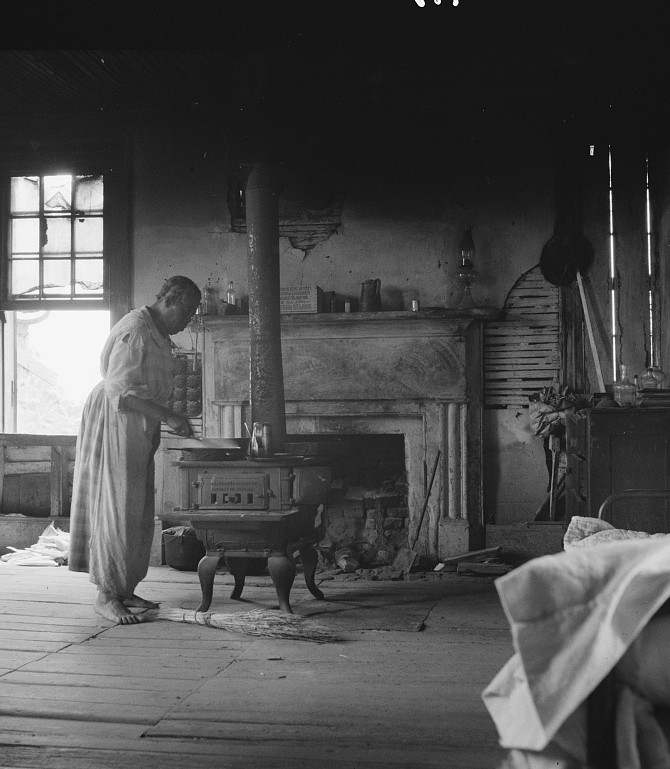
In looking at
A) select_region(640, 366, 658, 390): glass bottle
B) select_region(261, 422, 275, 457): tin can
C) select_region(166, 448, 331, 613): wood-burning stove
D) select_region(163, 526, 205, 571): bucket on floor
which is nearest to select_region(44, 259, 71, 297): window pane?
select_region(163, 526, 205, 571): bucket on floor

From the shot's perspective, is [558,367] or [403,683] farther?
[558,367]

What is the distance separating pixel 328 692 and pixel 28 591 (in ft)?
8.83

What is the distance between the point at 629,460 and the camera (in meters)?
4.40

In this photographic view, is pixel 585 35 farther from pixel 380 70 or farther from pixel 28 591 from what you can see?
pixel 28 591

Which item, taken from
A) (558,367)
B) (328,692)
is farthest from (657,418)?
(328,692)

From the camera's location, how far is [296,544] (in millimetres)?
4441

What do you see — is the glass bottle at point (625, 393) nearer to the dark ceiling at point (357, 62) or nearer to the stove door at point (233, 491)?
the dark ceiling at point (357, 62)

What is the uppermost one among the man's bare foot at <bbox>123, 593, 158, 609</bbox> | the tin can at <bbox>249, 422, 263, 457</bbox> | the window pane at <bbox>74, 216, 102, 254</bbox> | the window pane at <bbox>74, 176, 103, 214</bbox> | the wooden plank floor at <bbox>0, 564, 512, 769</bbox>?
the window pane at <bbox>74, 176, 103, 214</bbox>

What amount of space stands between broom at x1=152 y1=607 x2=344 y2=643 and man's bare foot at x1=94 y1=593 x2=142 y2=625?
5.1 inches

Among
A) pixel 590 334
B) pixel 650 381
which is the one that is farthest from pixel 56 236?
pixel 650 381

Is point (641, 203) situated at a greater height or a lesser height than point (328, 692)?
greater

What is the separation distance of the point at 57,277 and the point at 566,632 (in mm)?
6026

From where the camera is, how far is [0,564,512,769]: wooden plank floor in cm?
241

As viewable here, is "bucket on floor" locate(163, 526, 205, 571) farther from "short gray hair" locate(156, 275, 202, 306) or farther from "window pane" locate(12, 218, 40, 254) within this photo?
"window pane" locate(12, 218, 40, 254)
